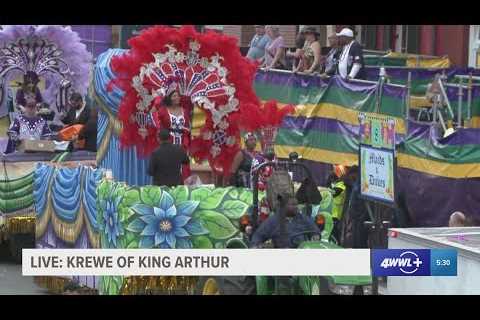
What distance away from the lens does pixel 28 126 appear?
50.0ft

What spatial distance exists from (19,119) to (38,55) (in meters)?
0.86

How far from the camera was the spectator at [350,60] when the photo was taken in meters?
15.5

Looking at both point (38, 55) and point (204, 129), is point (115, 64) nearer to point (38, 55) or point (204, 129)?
point (204, 129)

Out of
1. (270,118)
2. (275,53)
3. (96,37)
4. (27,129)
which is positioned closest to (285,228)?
(270,118)

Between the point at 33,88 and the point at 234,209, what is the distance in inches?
217

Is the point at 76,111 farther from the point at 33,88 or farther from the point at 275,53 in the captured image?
the point at 275,53

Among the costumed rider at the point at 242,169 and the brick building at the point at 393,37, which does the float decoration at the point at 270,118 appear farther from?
the brick building at the point at 393,37

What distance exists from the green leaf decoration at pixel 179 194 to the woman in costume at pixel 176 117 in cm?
147

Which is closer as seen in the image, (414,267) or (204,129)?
(414,267)

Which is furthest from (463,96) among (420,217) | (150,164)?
(150,164)

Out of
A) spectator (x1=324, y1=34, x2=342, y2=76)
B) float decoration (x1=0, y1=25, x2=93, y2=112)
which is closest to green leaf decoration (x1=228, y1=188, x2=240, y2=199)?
float decoration (x1=0, y1=25, x2=93, y2=112)

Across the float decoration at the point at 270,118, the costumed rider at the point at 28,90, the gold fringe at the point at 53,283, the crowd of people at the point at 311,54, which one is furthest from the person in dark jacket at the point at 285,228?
the costumed rider at the point at 28,90

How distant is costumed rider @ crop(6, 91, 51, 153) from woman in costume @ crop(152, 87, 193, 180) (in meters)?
2.76

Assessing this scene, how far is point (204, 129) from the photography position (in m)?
13.0
